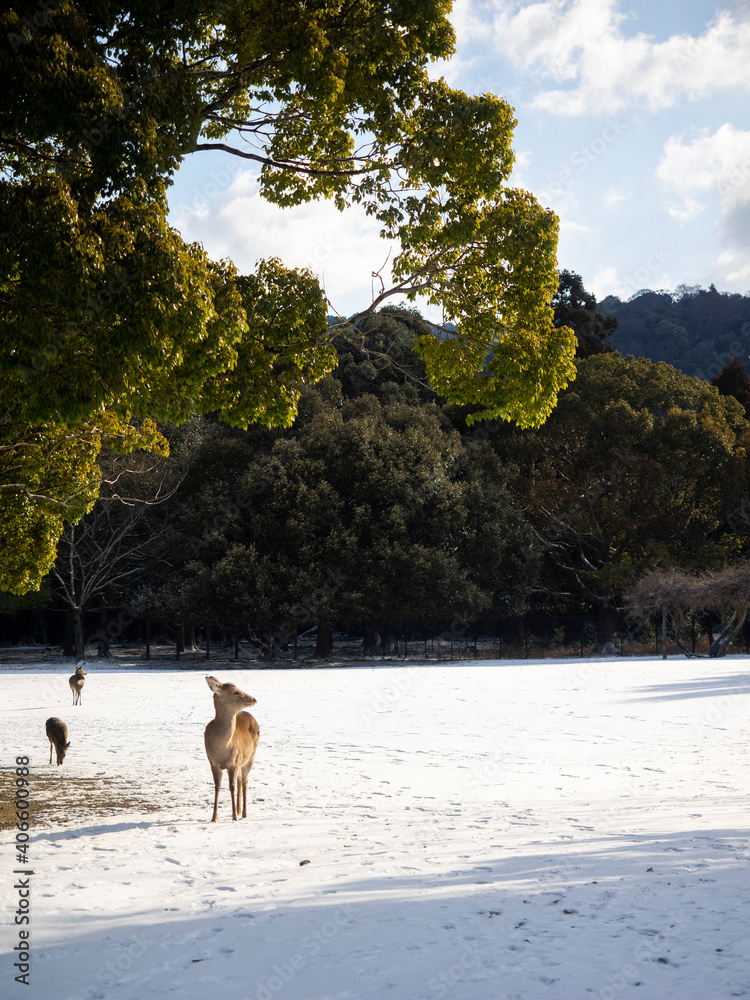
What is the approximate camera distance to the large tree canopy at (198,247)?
Answer: 6832mm

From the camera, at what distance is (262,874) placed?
6594 millimetres

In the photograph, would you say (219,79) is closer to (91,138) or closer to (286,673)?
(91,138)

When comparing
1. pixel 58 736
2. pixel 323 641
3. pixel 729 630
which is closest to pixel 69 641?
pixel 323 641

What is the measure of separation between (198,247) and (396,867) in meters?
5.56

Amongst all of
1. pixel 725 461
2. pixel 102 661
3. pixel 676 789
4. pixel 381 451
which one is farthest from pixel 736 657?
pixel 676 789

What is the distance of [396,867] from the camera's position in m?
6.70

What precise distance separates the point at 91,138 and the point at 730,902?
7.29 m

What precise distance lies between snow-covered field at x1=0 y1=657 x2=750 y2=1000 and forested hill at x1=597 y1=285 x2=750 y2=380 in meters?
68.3

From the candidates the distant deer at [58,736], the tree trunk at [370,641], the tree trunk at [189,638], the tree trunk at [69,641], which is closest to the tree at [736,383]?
the tree trunk at [370,641]

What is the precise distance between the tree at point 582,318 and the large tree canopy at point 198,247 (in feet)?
147

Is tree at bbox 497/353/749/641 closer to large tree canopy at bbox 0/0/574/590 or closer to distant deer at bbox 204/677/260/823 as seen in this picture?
large tree canopy at bbox 0/0/574/590

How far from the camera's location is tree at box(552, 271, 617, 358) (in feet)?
Answer: 181

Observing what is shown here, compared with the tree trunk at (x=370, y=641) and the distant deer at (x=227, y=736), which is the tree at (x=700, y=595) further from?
the distant deer at (x=227, y=736)

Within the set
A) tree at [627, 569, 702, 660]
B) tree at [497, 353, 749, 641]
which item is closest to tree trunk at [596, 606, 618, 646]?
tree at [497, 353, 749, 641]
